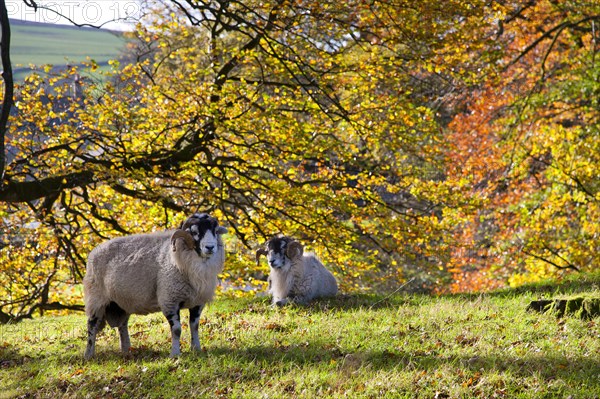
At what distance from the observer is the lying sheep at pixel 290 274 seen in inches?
554

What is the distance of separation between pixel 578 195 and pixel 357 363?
15520mm

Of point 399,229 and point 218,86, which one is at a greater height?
point 218,86

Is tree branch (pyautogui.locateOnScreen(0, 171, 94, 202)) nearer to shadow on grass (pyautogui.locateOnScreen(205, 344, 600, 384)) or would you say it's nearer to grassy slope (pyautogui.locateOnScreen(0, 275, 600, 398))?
grassy slope (pyautogui.locateOnScreen(0, 275, 600, 398))

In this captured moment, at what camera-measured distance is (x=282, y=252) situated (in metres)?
14.2

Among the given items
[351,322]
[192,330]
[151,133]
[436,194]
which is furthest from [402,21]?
[192,330]

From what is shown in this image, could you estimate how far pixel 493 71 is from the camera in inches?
798

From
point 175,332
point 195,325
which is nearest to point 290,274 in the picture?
point 195,325

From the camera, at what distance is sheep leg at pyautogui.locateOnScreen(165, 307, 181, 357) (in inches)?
396

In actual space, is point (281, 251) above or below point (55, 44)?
below

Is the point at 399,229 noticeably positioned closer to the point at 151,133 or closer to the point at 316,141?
the point at 316,141

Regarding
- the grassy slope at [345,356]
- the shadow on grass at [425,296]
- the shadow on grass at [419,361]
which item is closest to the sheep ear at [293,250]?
the shadow on grass at [425,296]

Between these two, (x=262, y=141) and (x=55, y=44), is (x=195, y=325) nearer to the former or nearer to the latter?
(x=262, y=141)

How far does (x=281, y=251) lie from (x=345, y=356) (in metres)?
4.95

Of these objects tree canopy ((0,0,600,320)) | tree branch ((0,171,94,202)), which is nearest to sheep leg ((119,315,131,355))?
tree canopy ((0,0,600,320))
